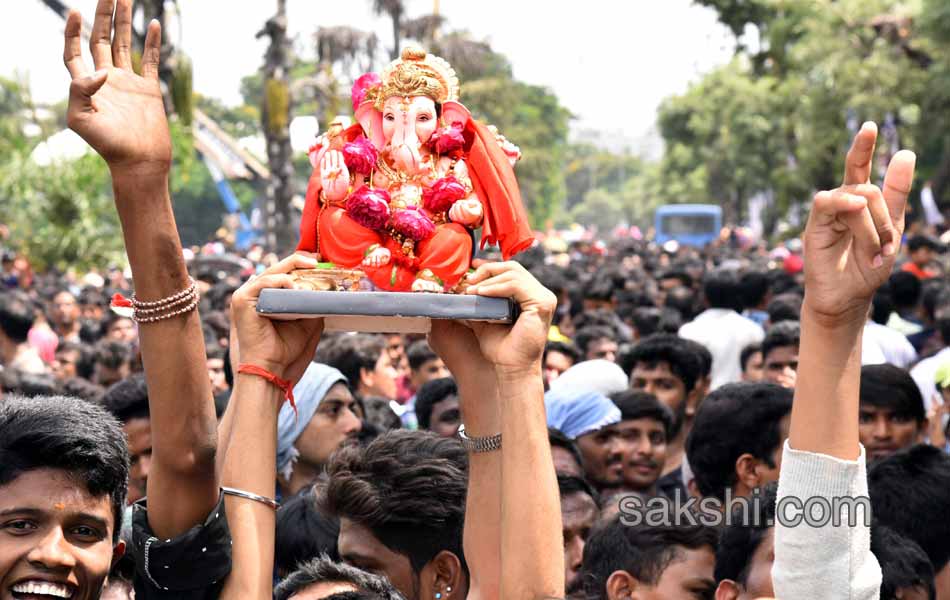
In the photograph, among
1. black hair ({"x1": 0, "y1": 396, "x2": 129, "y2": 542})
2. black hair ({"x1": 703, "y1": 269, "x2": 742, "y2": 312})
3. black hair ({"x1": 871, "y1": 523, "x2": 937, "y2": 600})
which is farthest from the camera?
black hair ({"x1": 703, "y1": 269, "x2": 742, "y2": 312})

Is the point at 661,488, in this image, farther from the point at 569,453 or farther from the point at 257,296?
the point at 257,296

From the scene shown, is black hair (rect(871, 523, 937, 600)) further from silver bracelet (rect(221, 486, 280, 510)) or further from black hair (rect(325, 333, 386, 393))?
black hair (rect(325, 333, 386, 393))

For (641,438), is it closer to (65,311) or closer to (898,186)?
(898,186)

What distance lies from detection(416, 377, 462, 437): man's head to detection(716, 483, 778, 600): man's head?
236 centimetres

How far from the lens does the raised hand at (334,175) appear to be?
12.4 feet

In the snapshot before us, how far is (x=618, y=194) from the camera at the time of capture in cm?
13275

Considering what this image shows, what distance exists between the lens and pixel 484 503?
10.5ft

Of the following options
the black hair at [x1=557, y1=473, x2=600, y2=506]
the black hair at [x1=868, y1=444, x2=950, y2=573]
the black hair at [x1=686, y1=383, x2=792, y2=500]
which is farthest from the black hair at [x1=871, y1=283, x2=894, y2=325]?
the black hair at [x1=868, y1=444, x2=950, y2=573]

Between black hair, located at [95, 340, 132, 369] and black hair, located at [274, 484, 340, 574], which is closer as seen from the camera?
black hair, located at [274, 484, 340, 574]

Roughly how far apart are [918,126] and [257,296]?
25.3 meters

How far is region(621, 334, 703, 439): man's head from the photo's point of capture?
7133mm

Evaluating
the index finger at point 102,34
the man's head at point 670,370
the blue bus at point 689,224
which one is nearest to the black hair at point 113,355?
the man's head at point 670,370

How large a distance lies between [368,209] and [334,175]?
13 centimetres

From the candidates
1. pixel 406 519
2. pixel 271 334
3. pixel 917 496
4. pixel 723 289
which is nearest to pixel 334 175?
pixel 271 334
